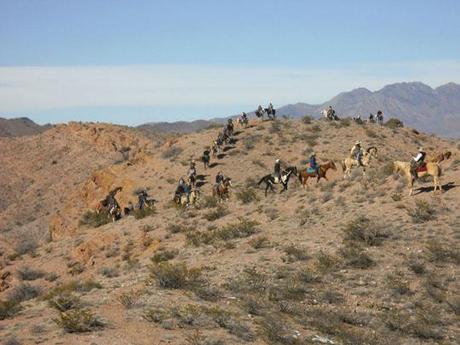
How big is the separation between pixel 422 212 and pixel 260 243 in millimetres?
6288

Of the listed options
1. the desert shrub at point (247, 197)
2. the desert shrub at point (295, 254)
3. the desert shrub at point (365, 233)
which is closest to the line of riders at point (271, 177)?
the desert shrub at point (247, 197)

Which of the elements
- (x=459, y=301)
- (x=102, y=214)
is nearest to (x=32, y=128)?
(x=102, y=214)

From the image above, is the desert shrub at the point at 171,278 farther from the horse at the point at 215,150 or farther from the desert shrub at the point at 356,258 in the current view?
Result: the horse at the point at 215,150

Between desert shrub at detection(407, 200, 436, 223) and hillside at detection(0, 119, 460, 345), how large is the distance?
5 cm

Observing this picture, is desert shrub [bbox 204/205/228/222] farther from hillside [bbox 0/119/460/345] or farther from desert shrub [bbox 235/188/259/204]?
desert shrub [bbox 235/188/259/204]

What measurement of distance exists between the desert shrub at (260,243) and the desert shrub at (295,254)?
138 cm

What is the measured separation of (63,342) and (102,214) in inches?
1122

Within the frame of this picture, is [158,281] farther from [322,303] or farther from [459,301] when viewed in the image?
[459,301]

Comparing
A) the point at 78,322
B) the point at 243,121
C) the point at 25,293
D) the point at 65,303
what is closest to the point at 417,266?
the point at 78,322

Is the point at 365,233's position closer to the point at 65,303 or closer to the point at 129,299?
the point at 129,299

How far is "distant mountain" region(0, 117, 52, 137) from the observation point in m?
144

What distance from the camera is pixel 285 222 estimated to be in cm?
2333

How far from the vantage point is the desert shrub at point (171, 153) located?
4803 centimetres

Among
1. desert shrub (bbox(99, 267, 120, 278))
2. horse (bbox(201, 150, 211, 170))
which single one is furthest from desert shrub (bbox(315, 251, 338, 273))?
horse (bbox(201, 150, 211, 170))
